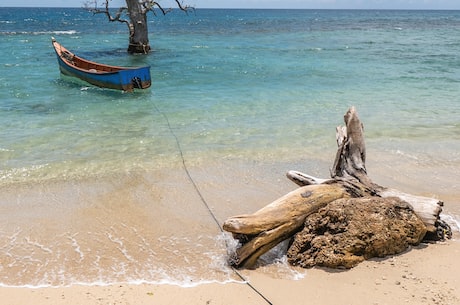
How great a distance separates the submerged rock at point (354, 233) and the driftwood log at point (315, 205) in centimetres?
15

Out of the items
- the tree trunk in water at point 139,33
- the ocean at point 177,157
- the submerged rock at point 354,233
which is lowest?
the ocean at point 177,157

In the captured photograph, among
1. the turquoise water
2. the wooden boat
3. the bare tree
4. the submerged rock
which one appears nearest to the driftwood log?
the submerged rock

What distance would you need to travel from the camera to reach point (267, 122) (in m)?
11.9

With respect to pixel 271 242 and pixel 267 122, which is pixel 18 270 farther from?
pixel 267 122

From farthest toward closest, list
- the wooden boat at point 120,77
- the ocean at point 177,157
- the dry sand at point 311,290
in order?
the wooden boat at point 120,77 < the ocean at point 177,157 < the dry sand at point 311,290

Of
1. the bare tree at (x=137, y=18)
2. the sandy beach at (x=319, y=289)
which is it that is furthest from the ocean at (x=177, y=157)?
the bare tree at (x=137, y=18)

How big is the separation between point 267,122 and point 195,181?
4507 mm

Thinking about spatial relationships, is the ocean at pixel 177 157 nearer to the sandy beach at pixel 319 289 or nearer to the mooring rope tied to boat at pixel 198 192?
the mooring rope tied to boat at pixel 198 192

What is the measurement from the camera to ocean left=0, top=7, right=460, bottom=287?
554cm

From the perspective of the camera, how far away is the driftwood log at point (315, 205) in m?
5.16

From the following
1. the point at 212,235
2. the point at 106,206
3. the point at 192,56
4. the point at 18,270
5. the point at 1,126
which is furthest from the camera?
the point at 192,56

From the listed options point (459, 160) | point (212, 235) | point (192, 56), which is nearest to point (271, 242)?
point (212, 235)

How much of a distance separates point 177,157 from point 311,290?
16.5ft

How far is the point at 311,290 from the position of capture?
470 centimetres
